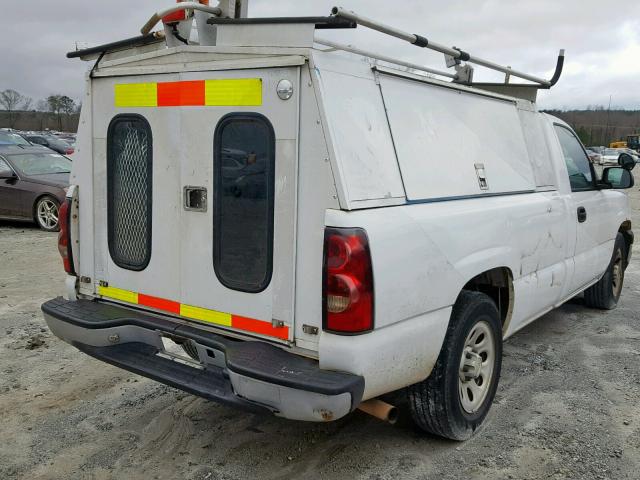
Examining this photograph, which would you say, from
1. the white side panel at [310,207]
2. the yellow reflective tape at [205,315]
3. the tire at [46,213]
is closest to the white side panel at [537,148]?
the white side panel at [310,207]

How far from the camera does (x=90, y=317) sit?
3.49 m

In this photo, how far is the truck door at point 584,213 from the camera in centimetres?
495

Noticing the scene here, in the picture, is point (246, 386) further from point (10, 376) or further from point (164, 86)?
point (10, 376)

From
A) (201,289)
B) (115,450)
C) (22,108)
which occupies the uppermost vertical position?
(22,108)

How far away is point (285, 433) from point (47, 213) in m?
8.87

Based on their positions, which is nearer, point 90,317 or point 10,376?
point 90,317

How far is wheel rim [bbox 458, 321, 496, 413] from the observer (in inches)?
140

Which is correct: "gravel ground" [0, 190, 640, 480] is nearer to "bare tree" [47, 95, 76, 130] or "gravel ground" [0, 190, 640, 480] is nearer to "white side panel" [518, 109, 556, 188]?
"white side panel" [518, 109, 556, 188]

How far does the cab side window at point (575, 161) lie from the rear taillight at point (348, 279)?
2926mm

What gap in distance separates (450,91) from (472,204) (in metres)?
0.70

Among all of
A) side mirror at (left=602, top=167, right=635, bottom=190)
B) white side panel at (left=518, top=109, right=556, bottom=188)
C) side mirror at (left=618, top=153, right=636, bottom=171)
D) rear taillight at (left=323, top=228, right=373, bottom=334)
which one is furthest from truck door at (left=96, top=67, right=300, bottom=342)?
side mirror at (left=618, top=153, right=636, bottom=171)

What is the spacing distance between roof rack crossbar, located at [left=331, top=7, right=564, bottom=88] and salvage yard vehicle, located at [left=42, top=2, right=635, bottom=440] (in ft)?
0.05

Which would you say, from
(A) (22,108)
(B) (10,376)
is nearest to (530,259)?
(B) (10,376)

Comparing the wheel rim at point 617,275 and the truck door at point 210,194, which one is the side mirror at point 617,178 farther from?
the truck door at point 210,194
